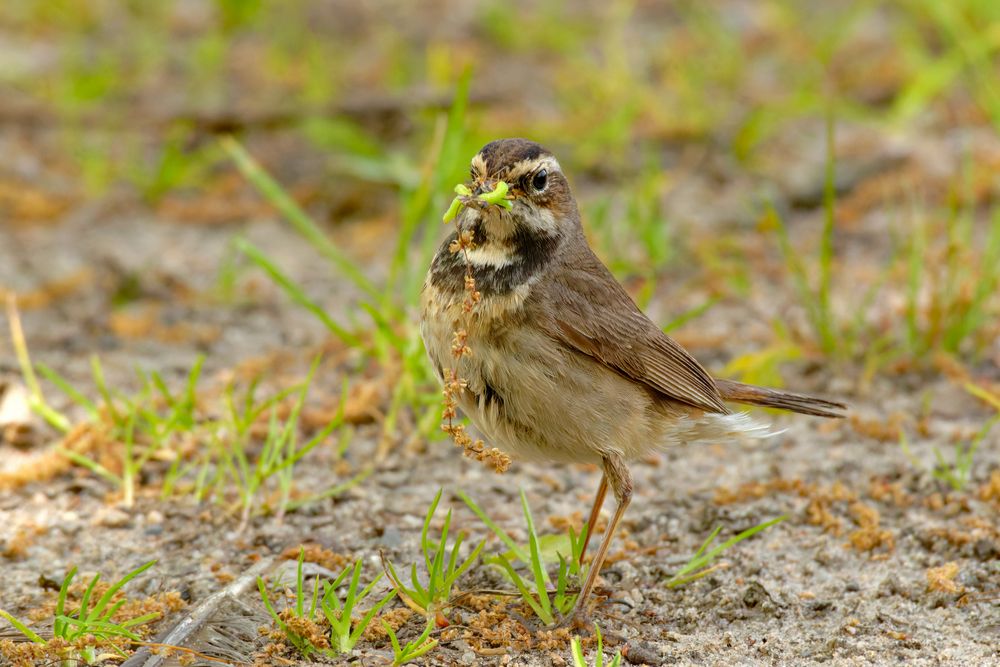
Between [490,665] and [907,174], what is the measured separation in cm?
539

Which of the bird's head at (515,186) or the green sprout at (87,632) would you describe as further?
the bird's head at (515,186)

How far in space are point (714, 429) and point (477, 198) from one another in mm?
1424

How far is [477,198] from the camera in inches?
162

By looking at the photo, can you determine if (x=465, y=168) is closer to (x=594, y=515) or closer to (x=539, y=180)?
(x=539, y=180)

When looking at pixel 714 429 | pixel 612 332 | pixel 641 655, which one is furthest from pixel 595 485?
pixel 641 655

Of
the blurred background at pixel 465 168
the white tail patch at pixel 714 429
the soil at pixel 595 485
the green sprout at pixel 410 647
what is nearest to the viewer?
the green sprout at pixel 410 647

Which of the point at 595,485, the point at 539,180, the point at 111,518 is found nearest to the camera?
the point at 539,180

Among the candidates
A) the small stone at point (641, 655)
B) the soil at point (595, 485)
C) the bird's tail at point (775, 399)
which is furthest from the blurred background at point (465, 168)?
the small stone at point (641, 655)

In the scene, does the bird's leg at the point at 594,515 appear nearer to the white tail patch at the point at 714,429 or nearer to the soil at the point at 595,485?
the soil at the point at 595,485

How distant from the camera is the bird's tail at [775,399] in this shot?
4.88 metres

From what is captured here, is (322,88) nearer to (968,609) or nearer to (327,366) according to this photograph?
(327,366)

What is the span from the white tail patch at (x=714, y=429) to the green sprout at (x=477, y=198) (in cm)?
117

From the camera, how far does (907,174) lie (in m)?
8.04

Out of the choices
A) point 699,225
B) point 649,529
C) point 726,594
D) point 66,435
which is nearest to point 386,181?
point 699,225
